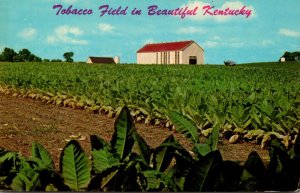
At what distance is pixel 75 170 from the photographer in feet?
3.48

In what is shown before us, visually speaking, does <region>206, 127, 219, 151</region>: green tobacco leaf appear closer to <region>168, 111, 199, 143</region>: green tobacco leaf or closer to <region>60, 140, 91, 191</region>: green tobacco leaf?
<region>168, 111, 199, 143</region>: green tobacco leaf

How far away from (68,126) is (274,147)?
11.5 feet

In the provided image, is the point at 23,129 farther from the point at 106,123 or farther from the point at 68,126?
the point at 106,123

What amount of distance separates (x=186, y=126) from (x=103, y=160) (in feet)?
0.85

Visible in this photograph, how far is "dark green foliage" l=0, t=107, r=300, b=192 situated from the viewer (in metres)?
1.01

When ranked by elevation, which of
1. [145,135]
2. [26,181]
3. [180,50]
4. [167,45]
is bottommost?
[145,135]

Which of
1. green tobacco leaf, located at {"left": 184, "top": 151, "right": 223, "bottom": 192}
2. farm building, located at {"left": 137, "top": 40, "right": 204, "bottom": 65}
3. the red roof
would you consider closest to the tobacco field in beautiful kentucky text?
green tobacco leaf, located at {"left": 184, "top": 151, "right": 223, "bottom": 192}

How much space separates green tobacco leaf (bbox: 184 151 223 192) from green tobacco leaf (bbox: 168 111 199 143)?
0.23 m

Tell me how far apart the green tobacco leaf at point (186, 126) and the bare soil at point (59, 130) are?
1.77 meters

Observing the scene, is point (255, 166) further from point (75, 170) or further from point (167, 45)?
point (167, 45)

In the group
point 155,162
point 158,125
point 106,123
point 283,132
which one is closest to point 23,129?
point 106,123

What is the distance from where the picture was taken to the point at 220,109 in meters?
4.09

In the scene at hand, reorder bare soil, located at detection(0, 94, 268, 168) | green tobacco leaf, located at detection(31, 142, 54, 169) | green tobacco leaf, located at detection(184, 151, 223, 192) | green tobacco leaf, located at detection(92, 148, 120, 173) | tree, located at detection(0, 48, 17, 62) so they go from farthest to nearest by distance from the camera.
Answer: bare soil, located at detection(0, 94, 268, 168), tree, located at detection(0, 48, 17, 62), green tobacco leaf, located at detection(31, 142, 54, 169), green tobacco leaf, located at detection(92, 148, 120, 173), green tobacco leaf, located at detection(184, 151, 223, 192)

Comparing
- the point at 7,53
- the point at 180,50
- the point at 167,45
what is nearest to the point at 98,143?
the point at 7,53
